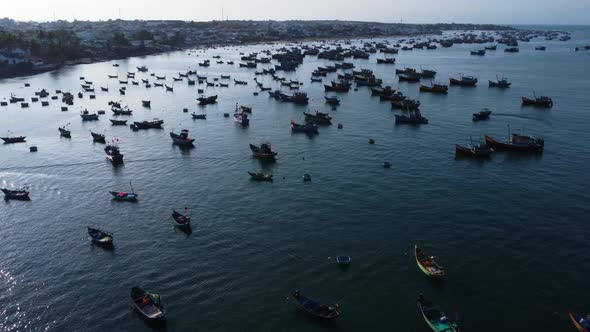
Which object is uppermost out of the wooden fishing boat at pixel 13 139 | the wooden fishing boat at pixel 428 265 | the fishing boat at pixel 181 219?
the wooden fishing boat at pixel 13 139

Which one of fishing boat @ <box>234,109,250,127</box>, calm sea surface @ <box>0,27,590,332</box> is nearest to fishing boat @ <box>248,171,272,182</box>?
calm sea surface @ <box>0,27,590,332</box>

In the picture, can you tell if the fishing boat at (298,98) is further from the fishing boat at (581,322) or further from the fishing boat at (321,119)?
the fishing boat at (581,322)

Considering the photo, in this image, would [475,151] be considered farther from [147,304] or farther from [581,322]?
[147,304]

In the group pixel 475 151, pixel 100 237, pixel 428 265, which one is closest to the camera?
pixel 428 265

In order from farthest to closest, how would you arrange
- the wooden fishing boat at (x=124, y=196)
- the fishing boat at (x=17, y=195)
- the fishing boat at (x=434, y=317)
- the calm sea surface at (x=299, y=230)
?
the fishing boat at (x=17, y=195) → the wooden fishing boat at (x=124, y=196) → the calm sea surface at (x=299, y=230) → the fishing boat at (x=434, y=317)

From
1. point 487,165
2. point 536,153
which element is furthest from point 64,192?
point 536,153

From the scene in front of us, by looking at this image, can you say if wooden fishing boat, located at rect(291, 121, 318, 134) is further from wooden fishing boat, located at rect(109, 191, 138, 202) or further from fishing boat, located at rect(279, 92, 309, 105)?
wooden fishing boat, located at rect(109, 191, 138, 202)

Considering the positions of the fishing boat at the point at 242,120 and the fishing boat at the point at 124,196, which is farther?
the fishing boat at the point at 242,120

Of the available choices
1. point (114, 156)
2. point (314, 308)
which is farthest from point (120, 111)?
point (314, 308)

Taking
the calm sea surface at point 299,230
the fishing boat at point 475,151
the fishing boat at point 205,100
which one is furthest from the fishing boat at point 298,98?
the fishing boat at point 475,151
